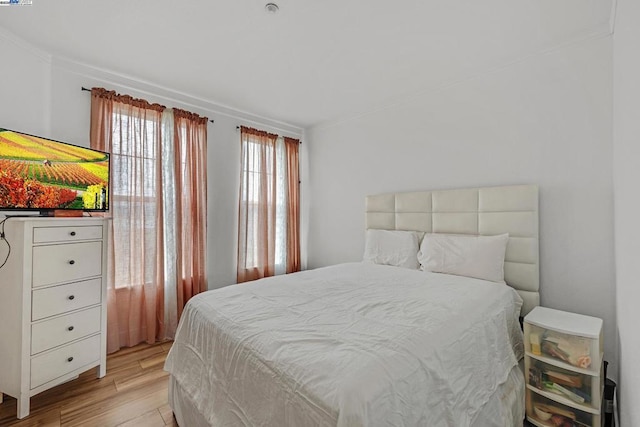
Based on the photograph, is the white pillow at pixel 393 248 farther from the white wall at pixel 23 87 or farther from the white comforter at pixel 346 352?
the white wall at pixel 23 87

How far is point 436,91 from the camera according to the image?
278 cm

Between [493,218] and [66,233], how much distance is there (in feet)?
10.6

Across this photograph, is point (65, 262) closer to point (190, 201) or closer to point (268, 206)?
point (190, 201)

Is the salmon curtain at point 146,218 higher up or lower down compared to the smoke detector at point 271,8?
lower down

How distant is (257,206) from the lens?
3.62 m

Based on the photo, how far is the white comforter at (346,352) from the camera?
36.0 inches

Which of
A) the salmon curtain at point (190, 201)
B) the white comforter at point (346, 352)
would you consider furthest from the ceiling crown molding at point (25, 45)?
the white comforter at point (346, 352)

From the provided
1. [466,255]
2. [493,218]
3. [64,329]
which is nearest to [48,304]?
[64,329]

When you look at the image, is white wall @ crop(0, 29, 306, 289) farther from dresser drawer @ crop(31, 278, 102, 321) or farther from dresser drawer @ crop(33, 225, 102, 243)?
dresser drawer @ crop(31, 278, 102, 321)

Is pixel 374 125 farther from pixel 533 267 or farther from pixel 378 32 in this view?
pixel 533 267

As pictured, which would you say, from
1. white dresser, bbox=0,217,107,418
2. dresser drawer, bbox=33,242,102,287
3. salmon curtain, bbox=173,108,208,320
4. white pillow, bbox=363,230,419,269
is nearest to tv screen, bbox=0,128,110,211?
white dresser, bbox=0,217,107,418

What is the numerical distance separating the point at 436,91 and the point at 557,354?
2.37 metres

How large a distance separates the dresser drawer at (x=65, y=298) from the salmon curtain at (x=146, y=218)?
1.54 feet

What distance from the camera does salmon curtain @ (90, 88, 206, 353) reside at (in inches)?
98.9
